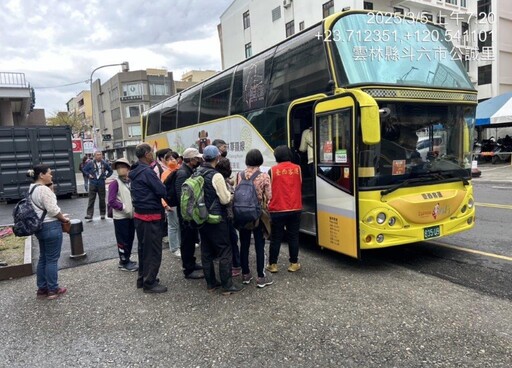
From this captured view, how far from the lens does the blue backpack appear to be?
15.5 ft

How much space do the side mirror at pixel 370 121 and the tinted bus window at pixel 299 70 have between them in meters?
1.04

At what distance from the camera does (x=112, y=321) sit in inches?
170

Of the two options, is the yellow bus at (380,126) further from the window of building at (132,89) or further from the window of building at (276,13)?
the window of building at (132,89)

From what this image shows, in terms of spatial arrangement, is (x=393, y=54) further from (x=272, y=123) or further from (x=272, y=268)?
(x=272, y=268)

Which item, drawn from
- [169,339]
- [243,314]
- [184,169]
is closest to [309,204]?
[184,169]

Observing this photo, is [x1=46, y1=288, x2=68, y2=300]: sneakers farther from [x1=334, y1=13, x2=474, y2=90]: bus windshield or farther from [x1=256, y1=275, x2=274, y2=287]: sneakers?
[x1=334, y1=13, x2=474, y2=90]: bus windshield

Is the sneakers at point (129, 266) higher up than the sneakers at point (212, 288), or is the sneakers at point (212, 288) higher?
the sneakers at point (129, 266)

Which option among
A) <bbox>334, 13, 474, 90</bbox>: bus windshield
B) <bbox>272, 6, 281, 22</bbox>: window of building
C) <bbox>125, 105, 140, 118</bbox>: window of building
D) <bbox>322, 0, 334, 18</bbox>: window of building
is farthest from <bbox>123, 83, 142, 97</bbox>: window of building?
<bbox>334, 13, 474, 90</bbox>: bus windshield

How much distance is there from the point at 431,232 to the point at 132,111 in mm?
55835

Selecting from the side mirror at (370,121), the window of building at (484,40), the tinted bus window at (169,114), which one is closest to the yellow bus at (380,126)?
the side mirror at (370,121)

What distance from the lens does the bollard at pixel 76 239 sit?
6566 millimetres

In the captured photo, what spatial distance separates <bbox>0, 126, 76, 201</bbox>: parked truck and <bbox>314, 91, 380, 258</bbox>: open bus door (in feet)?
42.9

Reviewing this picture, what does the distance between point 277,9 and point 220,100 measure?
94.3ft

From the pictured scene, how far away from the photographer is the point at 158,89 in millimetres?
56531
